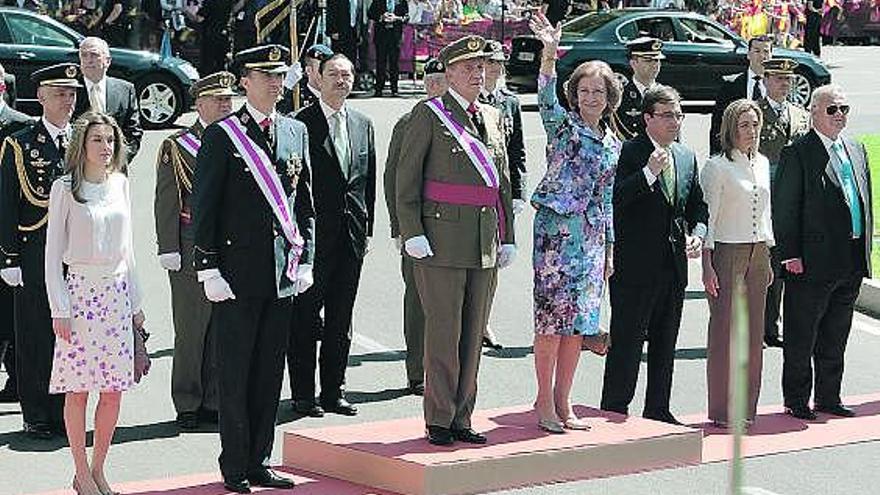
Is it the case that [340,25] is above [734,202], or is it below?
above

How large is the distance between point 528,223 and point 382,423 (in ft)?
27.0

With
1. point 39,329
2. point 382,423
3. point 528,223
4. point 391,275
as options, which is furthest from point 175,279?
point 528,223

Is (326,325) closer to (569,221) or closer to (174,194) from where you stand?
(174,194)

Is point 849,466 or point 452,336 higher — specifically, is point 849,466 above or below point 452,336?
below

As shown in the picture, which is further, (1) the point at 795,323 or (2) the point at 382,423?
(1) the point at 795,323

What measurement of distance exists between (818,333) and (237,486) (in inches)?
155

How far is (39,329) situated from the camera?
964 cm

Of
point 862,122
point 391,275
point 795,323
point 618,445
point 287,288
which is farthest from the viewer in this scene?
point 862,122

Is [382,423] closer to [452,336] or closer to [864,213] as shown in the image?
[452,336]

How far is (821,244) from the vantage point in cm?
1029

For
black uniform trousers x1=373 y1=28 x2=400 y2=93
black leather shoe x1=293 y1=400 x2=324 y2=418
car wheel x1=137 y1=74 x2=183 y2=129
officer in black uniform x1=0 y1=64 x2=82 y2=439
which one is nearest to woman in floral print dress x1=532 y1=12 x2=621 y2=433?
black leather shoe x1=293 y1=400 x2=324 y2=418

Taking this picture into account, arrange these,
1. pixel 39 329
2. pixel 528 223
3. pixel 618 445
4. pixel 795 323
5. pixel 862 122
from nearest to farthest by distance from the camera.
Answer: pixel 618 445 → pixel 39 329 → pixel 795 323 → pixel 528 223 → pixel 862 122

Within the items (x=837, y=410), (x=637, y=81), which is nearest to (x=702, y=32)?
(x=637, y=81)

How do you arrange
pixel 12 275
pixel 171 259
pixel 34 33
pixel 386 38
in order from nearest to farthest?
pixel 12 275
pixel 171 259
pixel 34 33
pixel 386 38
